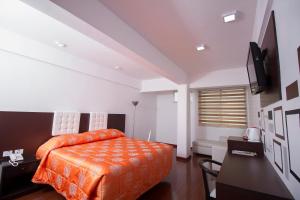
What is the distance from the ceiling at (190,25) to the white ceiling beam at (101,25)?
4.4 inches

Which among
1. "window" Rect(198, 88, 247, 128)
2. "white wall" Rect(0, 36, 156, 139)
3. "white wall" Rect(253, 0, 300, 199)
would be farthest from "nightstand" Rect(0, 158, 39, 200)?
"window" Rect(198, 88, 247, 128)

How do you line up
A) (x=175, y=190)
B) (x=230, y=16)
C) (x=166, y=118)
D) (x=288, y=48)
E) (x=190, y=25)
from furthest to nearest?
(x=166, y=118) → (x=175, y=190) → (x=190, y=25) → (x=230, y=16) → (x=288, y=48)

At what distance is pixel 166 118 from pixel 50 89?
14.6 ft

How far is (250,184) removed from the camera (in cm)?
104

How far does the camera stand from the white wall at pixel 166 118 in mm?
6039

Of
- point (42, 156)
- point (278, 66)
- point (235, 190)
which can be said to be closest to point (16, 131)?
point (42, 156)

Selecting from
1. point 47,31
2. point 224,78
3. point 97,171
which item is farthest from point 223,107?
point 47,31

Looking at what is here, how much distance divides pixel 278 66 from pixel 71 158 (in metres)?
2.56

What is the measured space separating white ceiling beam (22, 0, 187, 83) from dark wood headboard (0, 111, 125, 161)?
79.7 inches

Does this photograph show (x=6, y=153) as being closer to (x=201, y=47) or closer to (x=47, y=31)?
(x=47, y=31)

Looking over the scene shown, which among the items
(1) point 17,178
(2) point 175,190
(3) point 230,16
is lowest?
(2) point 175,190

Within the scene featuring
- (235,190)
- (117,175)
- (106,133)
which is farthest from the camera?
(106,133)

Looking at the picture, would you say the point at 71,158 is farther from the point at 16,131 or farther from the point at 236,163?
the point at 236,163

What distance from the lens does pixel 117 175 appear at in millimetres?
1717
